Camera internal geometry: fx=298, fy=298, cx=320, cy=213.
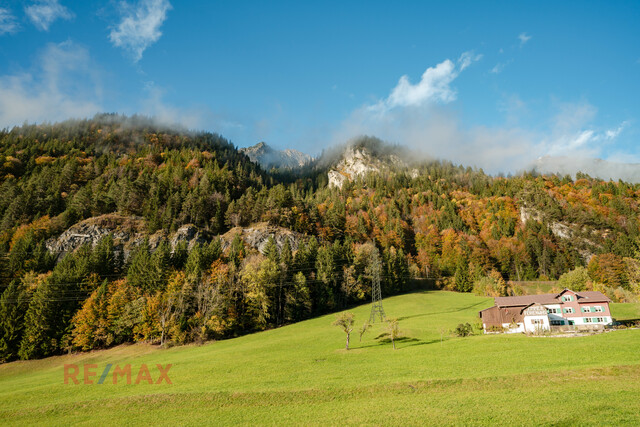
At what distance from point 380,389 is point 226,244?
75935 millimetres

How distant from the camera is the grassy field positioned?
18156mm

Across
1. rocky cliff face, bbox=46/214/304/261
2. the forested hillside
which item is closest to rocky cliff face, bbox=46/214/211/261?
rocky cliff face, bbox=46/214/304/261

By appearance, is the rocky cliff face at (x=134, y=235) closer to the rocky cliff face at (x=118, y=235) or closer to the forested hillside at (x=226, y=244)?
the rocky cliff face at (x=118, y=235)

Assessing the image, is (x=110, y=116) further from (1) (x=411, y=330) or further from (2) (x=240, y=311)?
(1) (x=411, y=330)

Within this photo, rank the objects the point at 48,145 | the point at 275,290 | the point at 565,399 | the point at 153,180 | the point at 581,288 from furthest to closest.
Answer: the point at 48,145 < the point at 153,180 < the point at 581,288 < the point at 275,290 < the point at 565,399

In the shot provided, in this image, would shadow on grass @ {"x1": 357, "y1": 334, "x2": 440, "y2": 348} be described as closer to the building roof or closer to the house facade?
the house facade

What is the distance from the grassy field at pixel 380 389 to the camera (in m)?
18.2

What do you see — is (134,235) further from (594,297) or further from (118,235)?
(594,297)

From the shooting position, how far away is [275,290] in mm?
72188

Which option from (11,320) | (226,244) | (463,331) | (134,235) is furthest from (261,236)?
(463,331)

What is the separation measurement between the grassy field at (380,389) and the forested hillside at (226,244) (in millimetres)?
17604

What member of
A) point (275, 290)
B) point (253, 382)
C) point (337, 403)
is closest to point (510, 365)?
point (337, 403)

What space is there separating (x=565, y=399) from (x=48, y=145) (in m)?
195

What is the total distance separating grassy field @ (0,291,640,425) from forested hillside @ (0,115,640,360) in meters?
17.6
